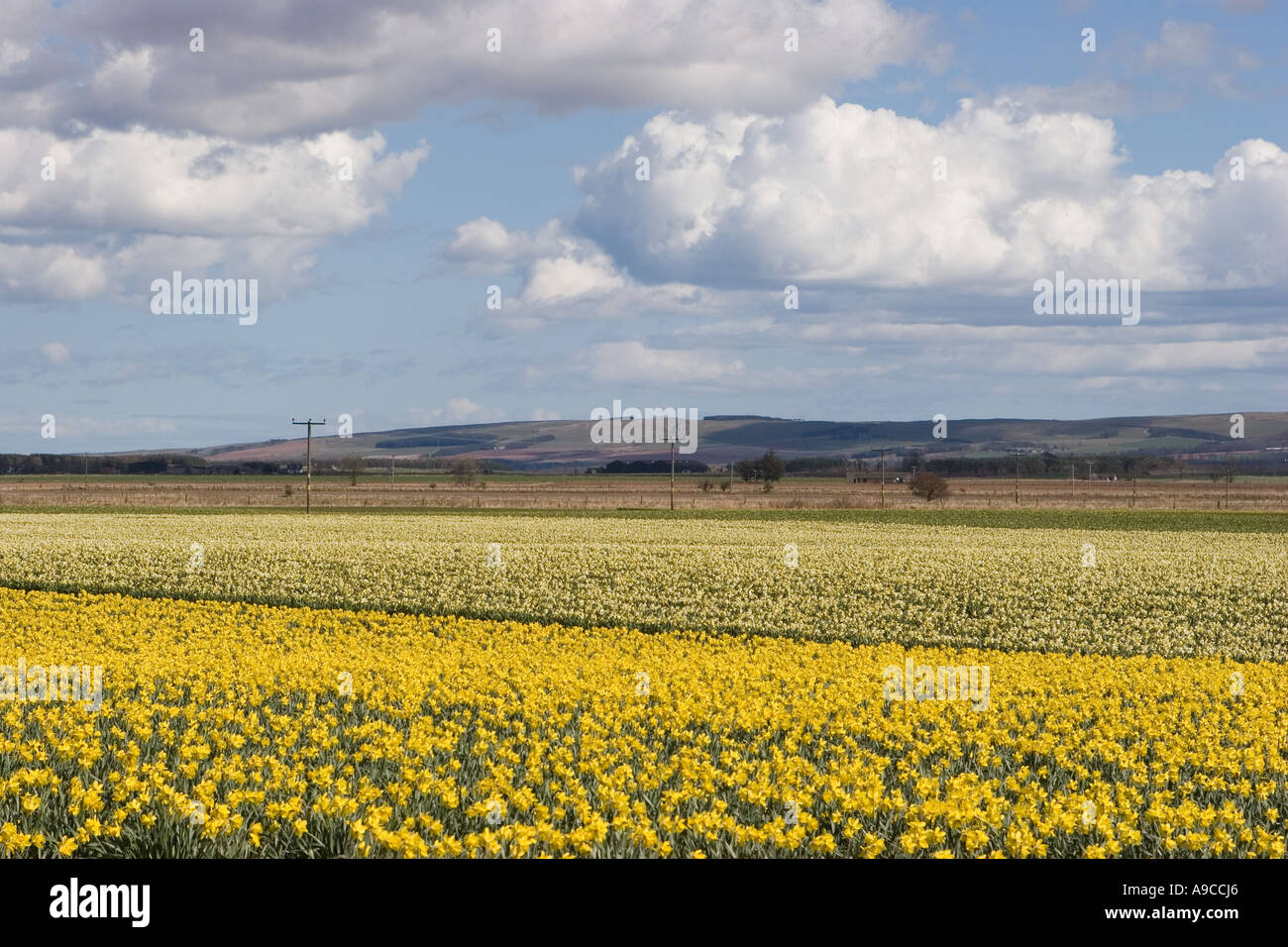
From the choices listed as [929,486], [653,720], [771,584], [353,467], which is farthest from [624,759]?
[353,467]

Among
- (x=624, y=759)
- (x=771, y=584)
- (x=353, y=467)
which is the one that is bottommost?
(x=771, y=584)

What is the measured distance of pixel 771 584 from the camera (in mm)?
29078

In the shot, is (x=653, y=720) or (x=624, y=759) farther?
(x=653, y=720)

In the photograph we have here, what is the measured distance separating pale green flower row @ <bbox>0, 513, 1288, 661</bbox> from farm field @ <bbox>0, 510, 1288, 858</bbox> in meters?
0.15

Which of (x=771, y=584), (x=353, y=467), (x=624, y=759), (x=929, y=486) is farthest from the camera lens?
(x=353, y=467)

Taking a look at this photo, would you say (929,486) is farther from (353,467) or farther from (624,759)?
(624,759)

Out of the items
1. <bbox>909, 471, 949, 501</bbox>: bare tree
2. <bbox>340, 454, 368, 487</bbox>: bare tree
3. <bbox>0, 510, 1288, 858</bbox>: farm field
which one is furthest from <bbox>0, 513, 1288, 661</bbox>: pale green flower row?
<bbox>340, 454, 368, 487</bbox>: bare tree

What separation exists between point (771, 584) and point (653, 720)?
18.0 meters

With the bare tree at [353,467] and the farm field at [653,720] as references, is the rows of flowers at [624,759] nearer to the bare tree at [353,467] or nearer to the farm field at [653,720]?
the farm field at [653,720]

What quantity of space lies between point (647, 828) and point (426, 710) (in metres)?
5.00

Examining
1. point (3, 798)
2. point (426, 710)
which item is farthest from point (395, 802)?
point (426, 710)

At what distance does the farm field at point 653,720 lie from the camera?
26.9 feet

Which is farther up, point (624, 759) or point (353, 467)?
point (353, 467)

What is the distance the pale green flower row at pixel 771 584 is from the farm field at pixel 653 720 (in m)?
0.15
